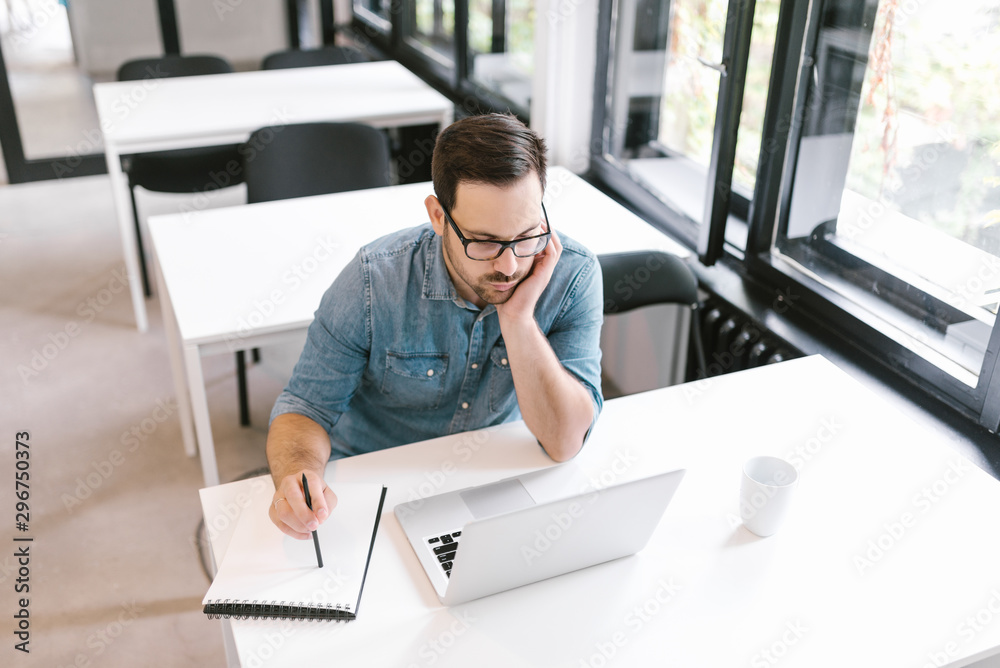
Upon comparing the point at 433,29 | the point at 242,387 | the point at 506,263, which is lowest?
the point at 242,387

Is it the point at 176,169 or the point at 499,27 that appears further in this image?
the point at 499,27

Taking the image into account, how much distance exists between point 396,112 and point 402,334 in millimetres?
1933

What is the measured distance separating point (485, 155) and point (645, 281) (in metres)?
0.80

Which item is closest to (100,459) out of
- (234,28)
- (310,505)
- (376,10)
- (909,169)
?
(310,505)

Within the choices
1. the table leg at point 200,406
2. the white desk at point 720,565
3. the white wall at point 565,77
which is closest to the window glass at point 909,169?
the white desk at point 720,565

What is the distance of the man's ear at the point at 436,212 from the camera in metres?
1.39

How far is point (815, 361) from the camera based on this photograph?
5.77 feet

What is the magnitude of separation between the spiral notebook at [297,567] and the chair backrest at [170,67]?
2864 millimetres

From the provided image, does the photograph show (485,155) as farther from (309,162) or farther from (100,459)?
(100,459)

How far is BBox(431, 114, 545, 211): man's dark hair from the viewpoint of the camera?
1.31 meters

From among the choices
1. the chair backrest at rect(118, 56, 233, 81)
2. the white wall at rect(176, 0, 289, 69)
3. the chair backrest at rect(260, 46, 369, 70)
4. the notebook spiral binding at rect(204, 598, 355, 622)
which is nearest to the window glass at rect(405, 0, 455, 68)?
the chair backrest at rect(260, 46, 369, 70)

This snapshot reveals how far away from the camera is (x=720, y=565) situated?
1228 mm

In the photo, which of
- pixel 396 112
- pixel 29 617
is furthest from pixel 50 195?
pixel 29 617

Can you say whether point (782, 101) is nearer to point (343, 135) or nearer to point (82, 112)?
point (343, 135)
